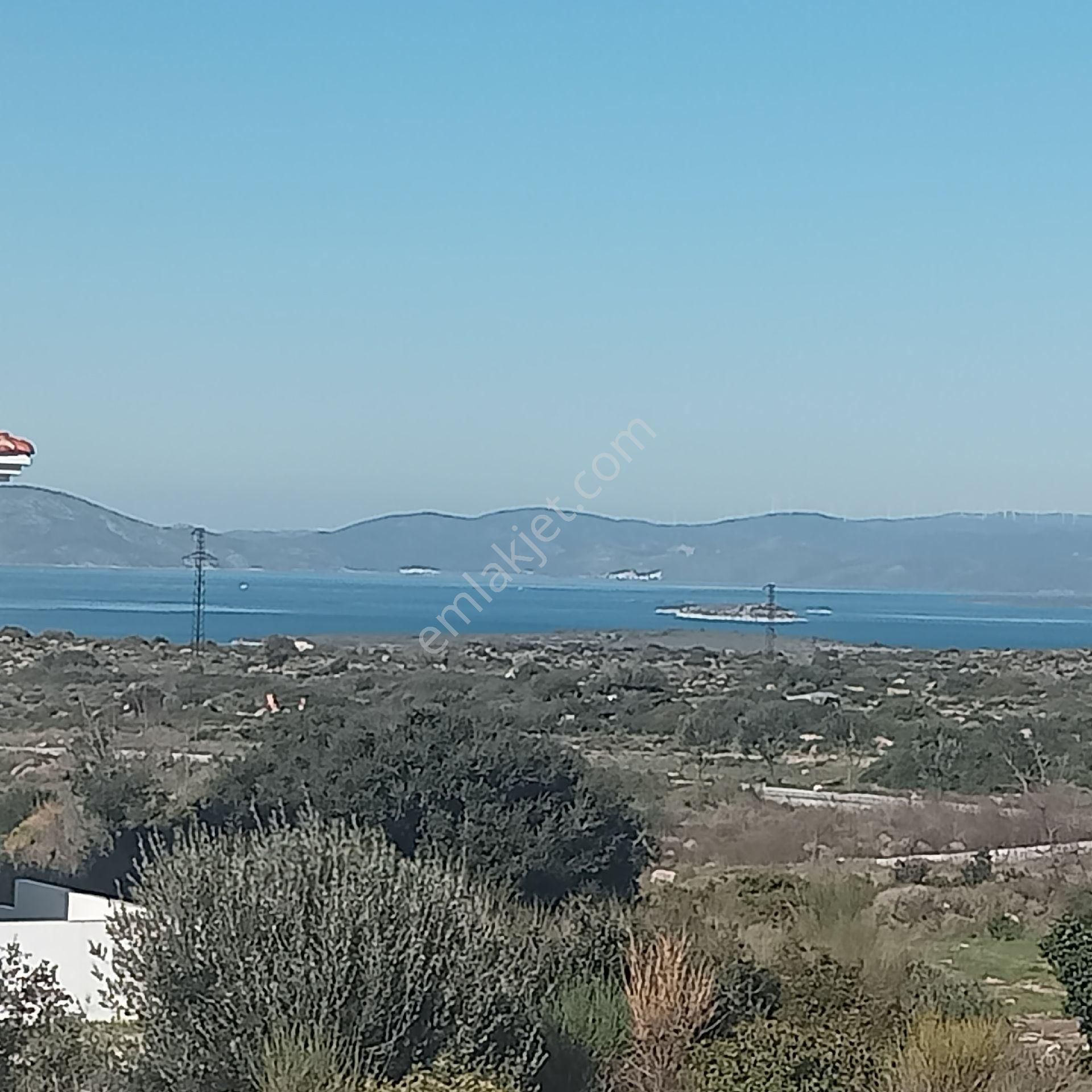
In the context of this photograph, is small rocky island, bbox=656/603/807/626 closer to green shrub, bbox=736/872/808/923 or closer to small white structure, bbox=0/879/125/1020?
green shrub, bbox=736/872/808/923

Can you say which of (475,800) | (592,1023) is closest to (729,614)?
(475,800)

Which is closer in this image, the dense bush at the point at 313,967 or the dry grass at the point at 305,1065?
the dry grass at the point at 305,1065

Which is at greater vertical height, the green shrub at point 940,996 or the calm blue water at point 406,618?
the green shrub at point 940,996

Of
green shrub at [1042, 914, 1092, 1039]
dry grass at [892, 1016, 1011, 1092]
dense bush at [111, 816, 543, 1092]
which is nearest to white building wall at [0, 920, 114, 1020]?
dense bush at [111, 816, 543, 1092]

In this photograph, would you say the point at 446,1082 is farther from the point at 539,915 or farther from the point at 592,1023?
the point at 539,915

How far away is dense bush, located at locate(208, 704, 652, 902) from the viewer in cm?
1588

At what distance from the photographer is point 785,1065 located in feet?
29.7

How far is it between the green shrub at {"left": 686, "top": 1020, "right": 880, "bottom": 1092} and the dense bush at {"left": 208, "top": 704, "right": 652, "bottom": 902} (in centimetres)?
556

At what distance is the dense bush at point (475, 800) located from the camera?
625 inches

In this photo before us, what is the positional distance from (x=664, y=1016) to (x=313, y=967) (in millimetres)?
2407

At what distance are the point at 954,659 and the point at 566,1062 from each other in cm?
7410

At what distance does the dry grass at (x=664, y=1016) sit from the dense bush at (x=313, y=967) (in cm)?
95

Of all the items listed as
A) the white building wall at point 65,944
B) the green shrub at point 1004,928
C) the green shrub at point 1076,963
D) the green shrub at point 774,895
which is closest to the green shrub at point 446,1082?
the white building wall at point 65,944

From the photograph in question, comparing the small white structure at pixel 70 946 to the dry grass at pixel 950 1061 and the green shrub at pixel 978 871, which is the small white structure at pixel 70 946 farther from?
the green shrub at pixel 978 871
